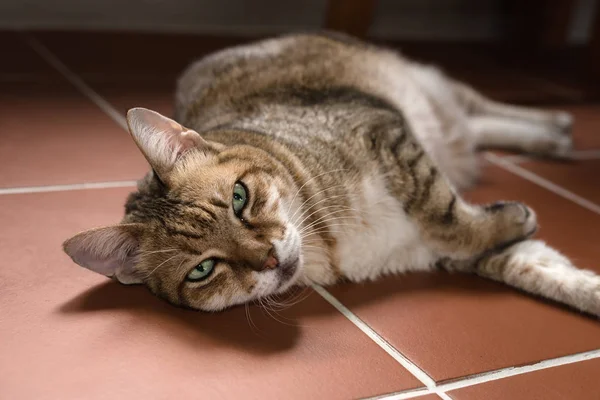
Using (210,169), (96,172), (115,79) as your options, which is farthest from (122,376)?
(115,79)

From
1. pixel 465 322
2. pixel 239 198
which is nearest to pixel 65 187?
pixel 239 198

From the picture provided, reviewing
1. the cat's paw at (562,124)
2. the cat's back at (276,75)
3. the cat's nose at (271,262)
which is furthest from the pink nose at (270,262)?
the cat's paw at (562,124)

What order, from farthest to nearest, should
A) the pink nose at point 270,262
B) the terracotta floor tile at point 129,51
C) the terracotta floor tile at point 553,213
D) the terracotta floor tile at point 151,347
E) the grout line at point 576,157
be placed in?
the terracotta floor tile at point 129,51
the grout line at point 576,157
the terracotta floor tile at point 553,213
the pink nose at point 270,262
the terracotta floor tile at point 151,347

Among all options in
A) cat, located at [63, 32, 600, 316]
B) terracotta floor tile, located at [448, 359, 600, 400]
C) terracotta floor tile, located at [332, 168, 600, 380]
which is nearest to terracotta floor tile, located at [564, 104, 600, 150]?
cat, located at [63, 32, 600, 316]

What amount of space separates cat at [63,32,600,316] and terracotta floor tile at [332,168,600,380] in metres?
0.04

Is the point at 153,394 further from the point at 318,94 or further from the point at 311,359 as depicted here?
the point at 318,94

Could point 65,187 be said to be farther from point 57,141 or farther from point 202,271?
point 202,271

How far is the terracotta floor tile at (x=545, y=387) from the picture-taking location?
1.14 m

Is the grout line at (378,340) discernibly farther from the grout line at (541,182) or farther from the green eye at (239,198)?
the grout line at (541,182)

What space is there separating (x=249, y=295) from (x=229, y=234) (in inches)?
4.7

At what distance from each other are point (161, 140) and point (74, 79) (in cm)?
137

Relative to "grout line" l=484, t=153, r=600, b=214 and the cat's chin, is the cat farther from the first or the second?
"grout line" l=484, t=153, r=600, b=214

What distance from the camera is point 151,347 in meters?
1.19

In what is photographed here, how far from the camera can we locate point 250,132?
5.08 ft
